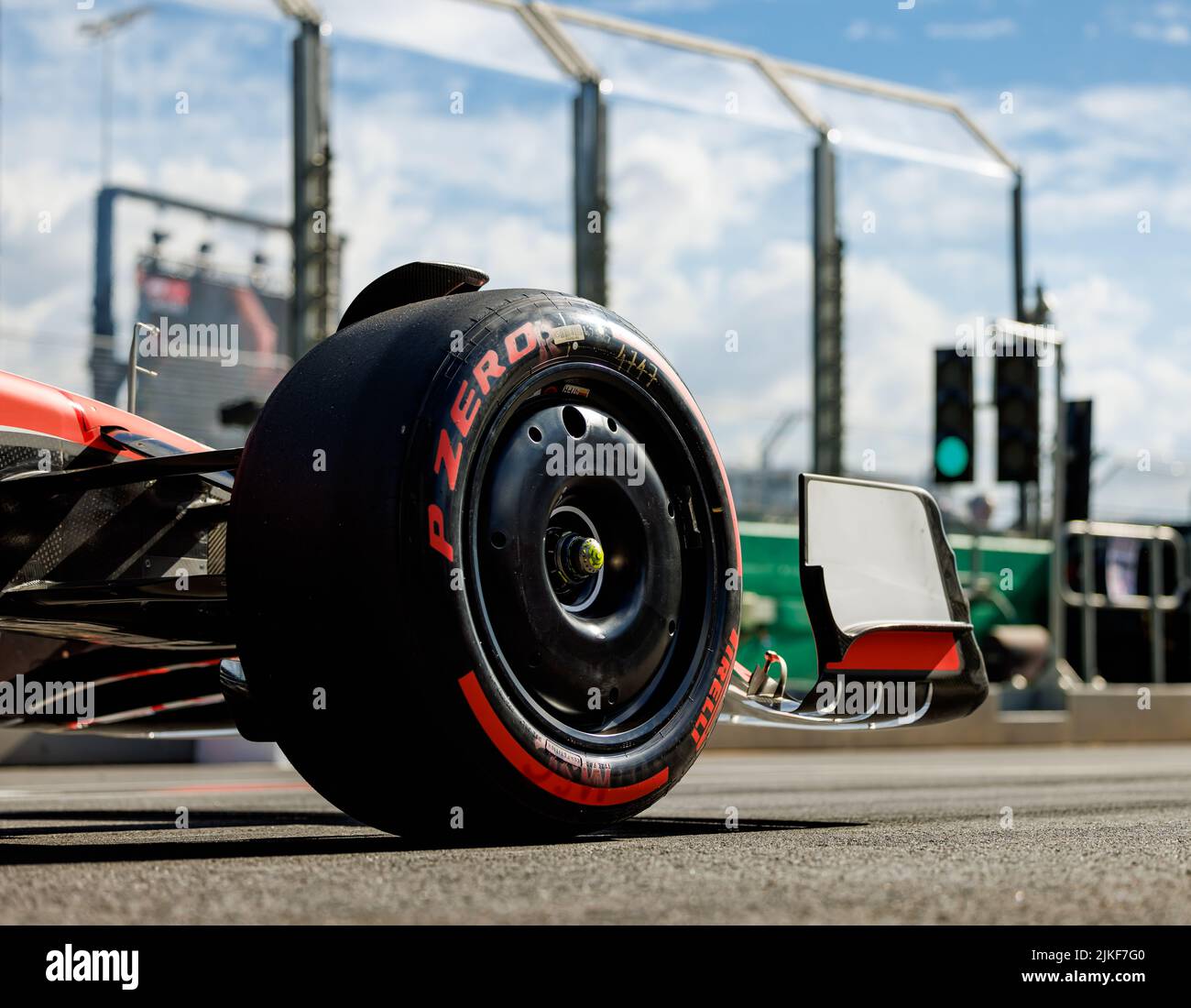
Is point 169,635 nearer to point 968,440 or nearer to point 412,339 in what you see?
point 412,339

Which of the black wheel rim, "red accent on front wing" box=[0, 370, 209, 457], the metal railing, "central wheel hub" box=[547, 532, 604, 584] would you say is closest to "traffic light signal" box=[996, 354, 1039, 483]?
the metal railing

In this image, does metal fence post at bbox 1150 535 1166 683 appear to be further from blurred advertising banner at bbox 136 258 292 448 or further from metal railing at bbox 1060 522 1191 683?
blurred advertising banner at bbox 136 258 292 448

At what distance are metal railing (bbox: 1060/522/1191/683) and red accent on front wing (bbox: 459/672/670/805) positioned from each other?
14933mm

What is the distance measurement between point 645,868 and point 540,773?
39 centimetres

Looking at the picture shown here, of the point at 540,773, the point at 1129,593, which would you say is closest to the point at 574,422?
the point at 540,773

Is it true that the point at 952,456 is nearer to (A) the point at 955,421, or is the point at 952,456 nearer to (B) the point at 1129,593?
(A) the point at 955,421

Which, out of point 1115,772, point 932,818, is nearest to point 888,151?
point 1115,772

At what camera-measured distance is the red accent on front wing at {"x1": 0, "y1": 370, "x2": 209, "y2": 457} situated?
12.4ft

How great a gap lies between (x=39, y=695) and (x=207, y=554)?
795mm

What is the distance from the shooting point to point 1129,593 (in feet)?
59.0

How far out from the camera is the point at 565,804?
10.1 feet

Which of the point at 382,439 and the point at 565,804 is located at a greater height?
the point at 382,439

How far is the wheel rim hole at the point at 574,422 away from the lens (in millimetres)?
3277

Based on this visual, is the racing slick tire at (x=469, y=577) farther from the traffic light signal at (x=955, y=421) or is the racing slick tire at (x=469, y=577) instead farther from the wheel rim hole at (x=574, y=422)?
the traffic light signal at (x=955, y=421)
